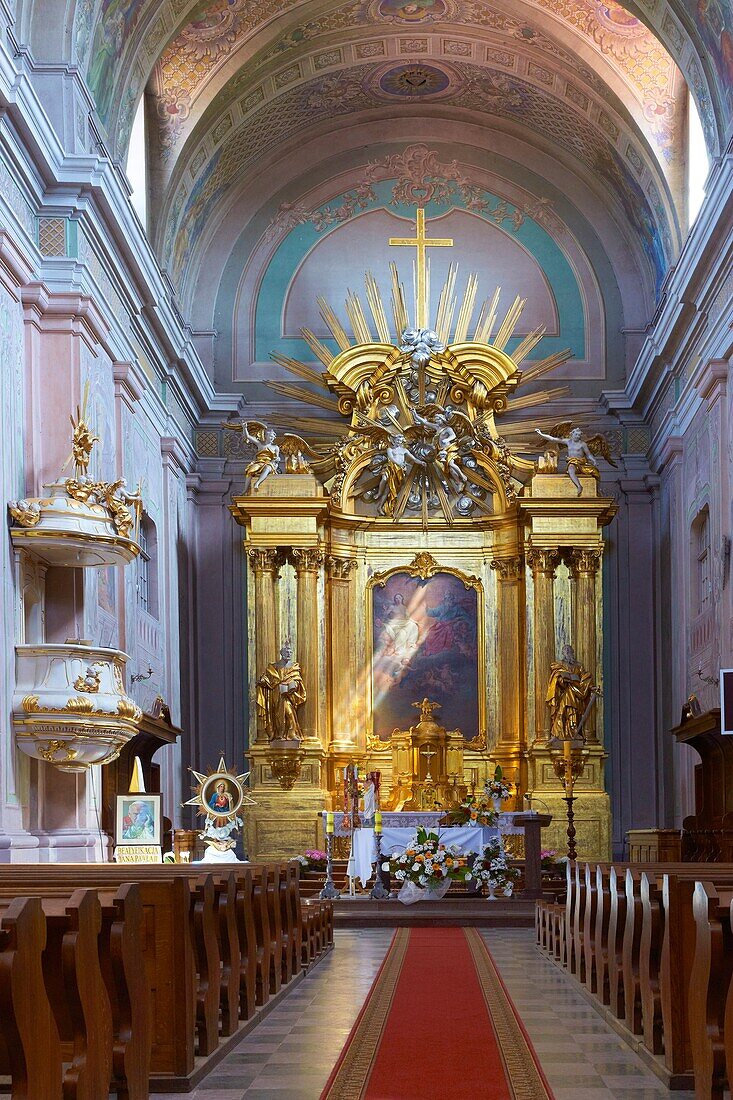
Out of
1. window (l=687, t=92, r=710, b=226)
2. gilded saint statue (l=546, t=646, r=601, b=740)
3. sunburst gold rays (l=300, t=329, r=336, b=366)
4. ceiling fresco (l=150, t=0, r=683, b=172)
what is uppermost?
ceiling fresco (l=150, t=0, r=683, b=172)

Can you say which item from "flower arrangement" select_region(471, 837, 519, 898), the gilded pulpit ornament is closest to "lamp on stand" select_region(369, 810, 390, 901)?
"flower arrangement" select_region(471, 837, 519, 898)

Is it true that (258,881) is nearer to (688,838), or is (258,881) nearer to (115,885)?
(115,885)

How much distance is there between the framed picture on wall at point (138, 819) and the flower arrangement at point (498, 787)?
692 cm

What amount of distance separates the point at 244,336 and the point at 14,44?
9620mm

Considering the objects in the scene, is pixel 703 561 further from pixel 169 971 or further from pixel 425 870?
pixel 169 971

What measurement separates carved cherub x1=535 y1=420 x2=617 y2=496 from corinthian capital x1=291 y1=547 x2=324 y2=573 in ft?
11.7

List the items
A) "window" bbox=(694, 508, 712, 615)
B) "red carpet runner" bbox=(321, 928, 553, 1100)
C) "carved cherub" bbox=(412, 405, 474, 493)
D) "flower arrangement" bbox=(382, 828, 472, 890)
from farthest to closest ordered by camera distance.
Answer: "carved cherub" bbox=(412, 405, 474, 493), "window" bbox=(694, 508, 712, 615), "flower arrangement" bbox=(382, 828, 472, 890), "red carpet runner" bbox=(321, 928, 553, 1100)

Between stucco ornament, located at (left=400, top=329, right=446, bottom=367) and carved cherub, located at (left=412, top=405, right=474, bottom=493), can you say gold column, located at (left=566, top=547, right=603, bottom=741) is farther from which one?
stucco ornament, located at (left=400, top=329, right=446, bottom=367)

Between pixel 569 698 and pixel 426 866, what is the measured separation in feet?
18.2

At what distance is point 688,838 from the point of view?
1773 centimetres

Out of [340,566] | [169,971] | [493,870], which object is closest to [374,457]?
[340,566]

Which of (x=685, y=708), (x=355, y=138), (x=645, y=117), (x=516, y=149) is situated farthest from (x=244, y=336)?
(x=685, y=708)

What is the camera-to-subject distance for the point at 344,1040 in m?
7.04

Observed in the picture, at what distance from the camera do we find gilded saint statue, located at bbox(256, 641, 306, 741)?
65.8 feet
